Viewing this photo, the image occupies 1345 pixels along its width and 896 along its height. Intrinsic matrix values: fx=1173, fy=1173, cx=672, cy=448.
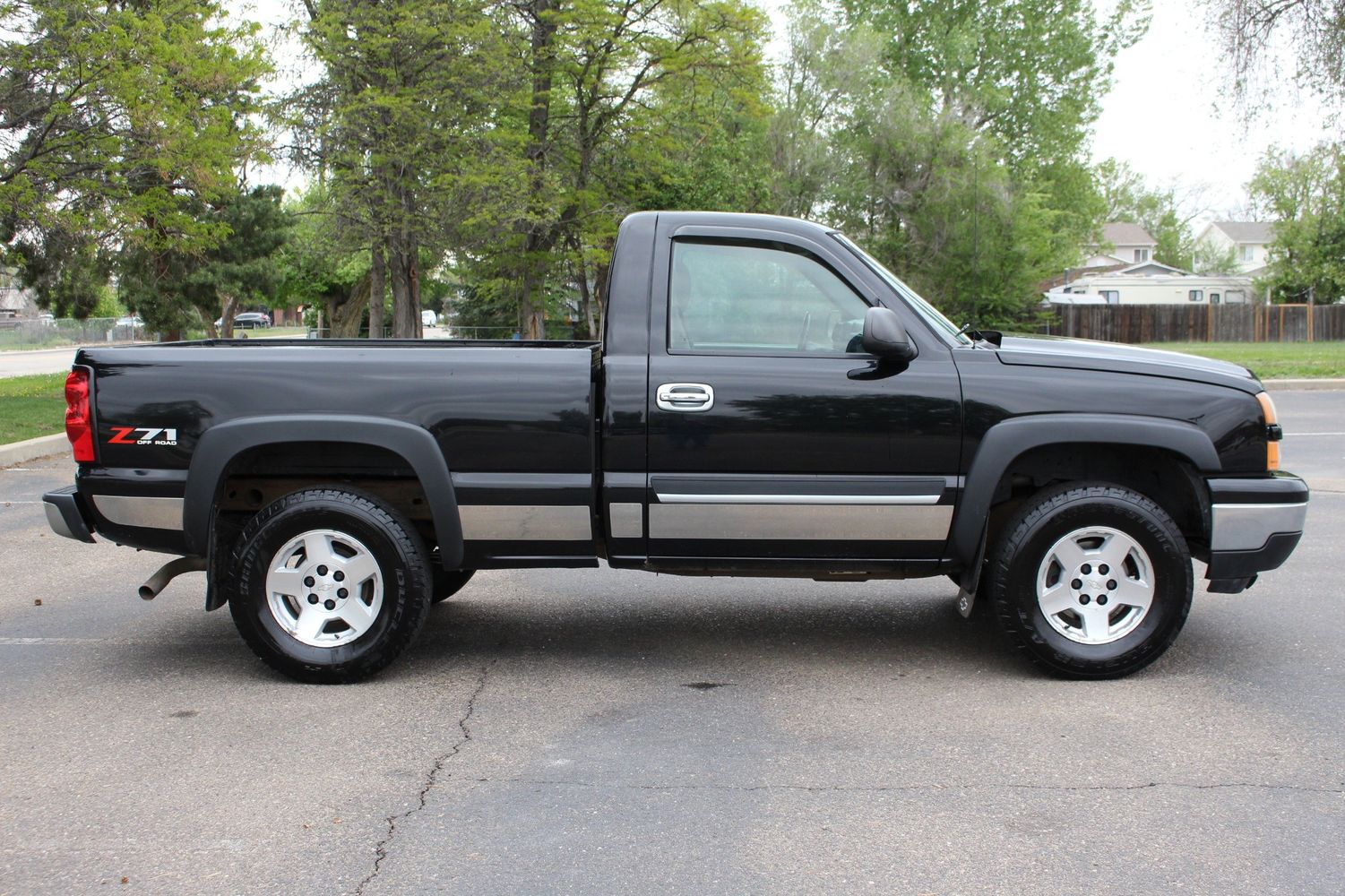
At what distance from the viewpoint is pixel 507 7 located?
2305 centimetres

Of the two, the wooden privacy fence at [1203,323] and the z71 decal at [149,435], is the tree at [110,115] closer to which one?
the z71 decal at [149,435]

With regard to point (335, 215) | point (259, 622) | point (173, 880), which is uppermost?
point (335, 215)

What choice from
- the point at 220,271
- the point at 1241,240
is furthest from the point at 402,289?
the point at 1241,240

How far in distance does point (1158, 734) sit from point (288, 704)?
333cm

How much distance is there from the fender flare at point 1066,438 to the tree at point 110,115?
11916 millimetres

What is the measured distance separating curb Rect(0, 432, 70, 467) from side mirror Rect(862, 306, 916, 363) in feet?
32.8

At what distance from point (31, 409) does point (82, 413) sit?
12.5 m

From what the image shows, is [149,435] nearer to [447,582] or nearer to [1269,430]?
→ [447,582]

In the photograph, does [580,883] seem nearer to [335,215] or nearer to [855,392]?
[855,392]

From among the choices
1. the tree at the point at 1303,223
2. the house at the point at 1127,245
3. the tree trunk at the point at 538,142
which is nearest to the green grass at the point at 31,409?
the tree trunk at the point at 538,142

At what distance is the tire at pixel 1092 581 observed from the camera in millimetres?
4805

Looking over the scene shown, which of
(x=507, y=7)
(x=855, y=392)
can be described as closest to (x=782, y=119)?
(x=507, y=7)

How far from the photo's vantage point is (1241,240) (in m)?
95.4

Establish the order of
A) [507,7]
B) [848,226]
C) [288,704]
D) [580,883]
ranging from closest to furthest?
[580,883], [288,704], [507,7], [848,226]
